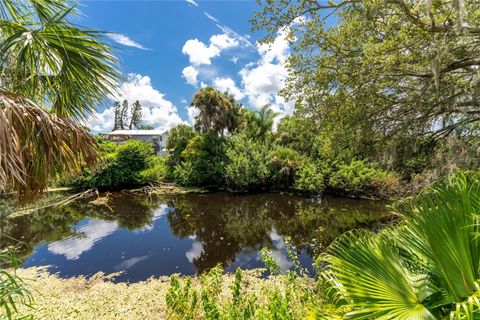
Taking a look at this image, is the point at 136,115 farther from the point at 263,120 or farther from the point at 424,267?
the point at 424,267

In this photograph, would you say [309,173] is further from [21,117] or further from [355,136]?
[21,117]

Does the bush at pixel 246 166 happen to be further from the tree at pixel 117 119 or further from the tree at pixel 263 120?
the tree at pixel 117 119

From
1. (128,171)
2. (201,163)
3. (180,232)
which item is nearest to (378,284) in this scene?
(180,232)

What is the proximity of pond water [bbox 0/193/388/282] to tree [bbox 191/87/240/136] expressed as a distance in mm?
6452

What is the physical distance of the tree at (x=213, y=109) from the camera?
16922 millimetres

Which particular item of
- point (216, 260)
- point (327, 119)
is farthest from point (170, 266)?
point (327, 119)

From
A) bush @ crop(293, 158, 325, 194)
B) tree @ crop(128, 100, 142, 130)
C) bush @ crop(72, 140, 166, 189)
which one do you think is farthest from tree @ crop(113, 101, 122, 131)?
bush @ crop(293, 158, 325, 194)

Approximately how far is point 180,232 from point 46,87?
7011 mm

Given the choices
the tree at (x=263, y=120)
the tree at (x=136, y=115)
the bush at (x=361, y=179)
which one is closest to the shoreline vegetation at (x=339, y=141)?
the bush at (x=361, y=179)

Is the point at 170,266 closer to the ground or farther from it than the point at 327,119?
closer to the ground

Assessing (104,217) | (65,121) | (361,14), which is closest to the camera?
(65,121)

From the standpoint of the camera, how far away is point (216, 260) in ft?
20.4

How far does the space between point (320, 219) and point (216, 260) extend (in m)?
5.06

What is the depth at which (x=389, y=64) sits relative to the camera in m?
3.20
